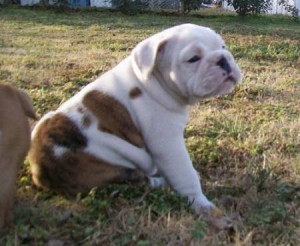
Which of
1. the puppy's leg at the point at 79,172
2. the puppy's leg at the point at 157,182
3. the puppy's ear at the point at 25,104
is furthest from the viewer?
the puppy's leg at the point at 157,182

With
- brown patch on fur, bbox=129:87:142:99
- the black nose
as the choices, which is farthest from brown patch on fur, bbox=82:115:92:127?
the black nose

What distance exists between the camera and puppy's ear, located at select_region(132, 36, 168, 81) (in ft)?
11.5

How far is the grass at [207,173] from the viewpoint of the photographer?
309cm

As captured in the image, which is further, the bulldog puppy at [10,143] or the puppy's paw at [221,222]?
the puppy's paw at [221,222]

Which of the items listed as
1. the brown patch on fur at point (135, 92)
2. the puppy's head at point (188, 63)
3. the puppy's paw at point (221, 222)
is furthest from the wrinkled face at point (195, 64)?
the puppy's paw at point (221, 222)

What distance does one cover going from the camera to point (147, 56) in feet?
11.6

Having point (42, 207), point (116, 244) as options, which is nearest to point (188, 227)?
point (116, 244)

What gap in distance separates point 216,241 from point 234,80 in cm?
98

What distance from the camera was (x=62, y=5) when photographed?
1706cm

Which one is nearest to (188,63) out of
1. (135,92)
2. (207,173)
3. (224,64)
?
(224,64)

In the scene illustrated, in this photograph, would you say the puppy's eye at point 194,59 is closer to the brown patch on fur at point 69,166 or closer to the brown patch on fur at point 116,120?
the brown patch on fur at point 116,120

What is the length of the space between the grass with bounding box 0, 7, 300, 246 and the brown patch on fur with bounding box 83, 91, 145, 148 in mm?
273

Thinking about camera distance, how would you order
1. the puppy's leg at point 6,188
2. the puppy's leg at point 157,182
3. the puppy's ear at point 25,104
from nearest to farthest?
the puppy's leg at point 6,188
the puppy's ear at point 25,104
the puppy's leg at point 157,182

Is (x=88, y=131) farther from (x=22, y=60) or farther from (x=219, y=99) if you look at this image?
(x=22, y=60)
